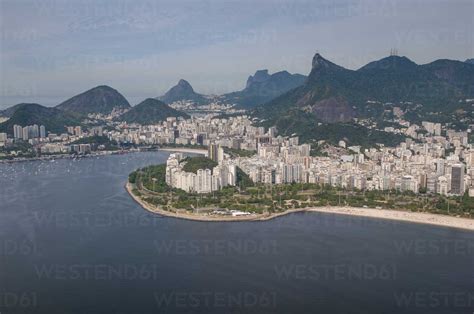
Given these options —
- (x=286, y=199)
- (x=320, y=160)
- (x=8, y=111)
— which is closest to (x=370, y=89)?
(x=320, y=160)

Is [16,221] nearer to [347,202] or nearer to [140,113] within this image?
[347,202]

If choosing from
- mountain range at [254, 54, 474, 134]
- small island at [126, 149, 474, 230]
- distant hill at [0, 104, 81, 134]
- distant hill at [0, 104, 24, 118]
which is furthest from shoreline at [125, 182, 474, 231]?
distant hill at [0, 104, 24, 118]

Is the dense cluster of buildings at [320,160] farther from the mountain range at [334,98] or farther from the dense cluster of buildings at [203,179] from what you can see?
the mountain range at [334,98]

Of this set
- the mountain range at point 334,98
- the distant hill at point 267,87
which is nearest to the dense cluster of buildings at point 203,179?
the mountain range at point 334,98

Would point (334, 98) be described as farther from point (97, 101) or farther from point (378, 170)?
point (97, 101)

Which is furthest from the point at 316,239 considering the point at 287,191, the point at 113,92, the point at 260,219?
the point at 113,92

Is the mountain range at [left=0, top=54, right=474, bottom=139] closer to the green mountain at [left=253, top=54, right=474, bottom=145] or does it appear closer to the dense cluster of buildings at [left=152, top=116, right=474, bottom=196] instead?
the green mountain at [left=253, top=54, right=474, bottom=145]
